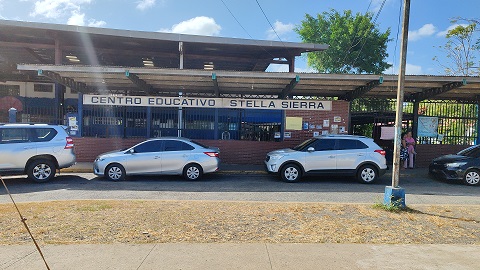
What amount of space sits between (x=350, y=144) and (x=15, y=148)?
33.8 feet

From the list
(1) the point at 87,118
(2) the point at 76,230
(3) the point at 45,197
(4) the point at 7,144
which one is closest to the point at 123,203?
(2) the point at 76,230

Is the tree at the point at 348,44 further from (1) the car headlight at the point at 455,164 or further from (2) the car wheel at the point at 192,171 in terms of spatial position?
(2) the car wheel at the point at 192,171

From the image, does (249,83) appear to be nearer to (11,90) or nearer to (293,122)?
(293,122)

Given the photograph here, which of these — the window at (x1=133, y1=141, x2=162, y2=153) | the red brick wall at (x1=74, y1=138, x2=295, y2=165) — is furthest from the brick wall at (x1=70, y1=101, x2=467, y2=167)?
the window at (x1=133, y1=141, x2=162, y2=153)

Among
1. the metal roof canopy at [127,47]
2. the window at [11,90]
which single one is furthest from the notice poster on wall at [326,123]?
the window at [11,90]

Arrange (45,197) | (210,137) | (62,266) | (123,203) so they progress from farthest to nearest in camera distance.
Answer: (210,137) < (45,197) < (123,203) < (62,266)

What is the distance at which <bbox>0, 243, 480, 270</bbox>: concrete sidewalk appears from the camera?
4.08 metres

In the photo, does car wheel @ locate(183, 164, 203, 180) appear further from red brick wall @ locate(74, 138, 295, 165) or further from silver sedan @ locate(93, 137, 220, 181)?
red brick wall @ locate(74, 138, 295, 165)

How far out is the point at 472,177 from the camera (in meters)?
10.5

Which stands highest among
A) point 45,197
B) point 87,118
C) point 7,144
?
point 87,118

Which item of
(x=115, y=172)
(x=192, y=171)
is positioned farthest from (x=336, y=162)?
(x=115, y=172)

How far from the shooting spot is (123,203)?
23.1 feet

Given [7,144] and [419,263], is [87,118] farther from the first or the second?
[419,263]

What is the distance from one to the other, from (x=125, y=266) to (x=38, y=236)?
1.92 m
